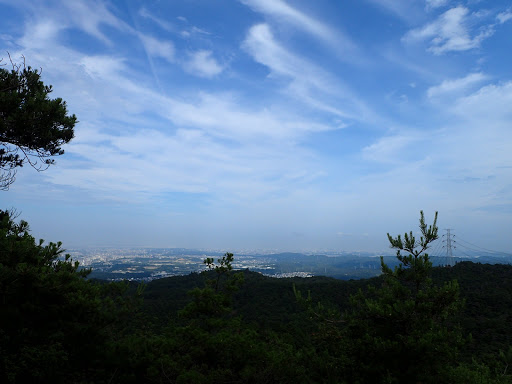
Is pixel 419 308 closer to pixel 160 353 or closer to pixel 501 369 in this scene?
pixel 501 369

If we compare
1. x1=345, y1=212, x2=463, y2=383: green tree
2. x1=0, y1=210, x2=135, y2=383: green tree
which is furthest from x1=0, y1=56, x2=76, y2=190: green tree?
x1=345, y1=212, x2=463, y2=383: green tree

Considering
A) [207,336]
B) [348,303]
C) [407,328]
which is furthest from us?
[348,303]

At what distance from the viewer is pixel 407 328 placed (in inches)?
276

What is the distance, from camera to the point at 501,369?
30.2 ft

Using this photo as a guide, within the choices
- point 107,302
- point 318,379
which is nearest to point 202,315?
point 107,302

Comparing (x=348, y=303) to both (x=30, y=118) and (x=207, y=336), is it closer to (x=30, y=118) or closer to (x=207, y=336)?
(x=207, y=336)

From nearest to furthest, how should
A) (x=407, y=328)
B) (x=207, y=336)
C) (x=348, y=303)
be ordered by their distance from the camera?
1. (x=407, y=328)
2. (x=207, y=336)
3. (x=348, y=303)

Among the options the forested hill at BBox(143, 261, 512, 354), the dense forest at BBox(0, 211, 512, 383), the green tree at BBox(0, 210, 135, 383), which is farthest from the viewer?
the forested hill at BBox(143, 261, 512, 354)

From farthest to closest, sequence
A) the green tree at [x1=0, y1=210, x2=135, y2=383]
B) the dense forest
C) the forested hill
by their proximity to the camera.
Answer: the forested hill, the dense forest, the green tree at [x1=0, y1=210, x2=135, y2=383]

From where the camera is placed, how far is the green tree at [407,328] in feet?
21.6

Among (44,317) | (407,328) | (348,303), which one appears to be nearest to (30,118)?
(44,317)

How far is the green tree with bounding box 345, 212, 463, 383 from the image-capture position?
6.59m

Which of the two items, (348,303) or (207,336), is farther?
(348,303)

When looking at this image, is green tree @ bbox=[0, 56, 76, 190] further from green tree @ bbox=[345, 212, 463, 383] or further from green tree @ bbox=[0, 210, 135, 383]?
green tree @ bbox=[345, 212, 463, 383]
